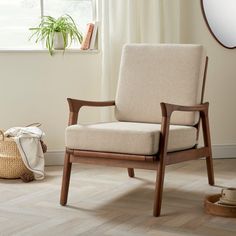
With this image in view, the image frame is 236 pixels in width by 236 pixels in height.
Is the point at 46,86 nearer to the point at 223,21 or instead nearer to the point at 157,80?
the point at 157,80

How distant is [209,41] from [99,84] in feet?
3.09

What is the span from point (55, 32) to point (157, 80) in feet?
3.93

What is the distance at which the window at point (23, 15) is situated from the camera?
466 cm

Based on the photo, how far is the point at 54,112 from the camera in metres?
4.59

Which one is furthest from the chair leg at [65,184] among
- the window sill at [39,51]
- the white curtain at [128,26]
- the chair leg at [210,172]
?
the window sill at [39,51]

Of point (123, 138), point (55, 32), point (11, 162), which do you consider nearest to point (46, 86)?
point (55, 32)

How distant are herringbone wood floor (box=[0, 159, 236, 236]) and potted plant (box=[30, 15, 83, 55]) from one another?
3.12 feet

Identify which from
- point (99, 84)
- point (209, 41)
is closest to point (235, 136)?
point (209, 41)

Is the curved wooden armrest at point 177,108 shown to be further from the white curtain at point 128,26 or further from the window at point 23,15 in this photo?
the window at point 23,15

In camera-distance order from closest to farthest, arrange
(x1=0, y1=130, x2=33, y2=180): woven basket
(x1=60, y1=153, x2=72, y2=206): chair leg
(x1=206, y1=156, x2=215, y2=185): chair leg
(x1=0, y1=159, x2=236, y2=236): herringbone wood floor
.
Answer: (x1=0, y1=159, x2=236, y2=236): herringbone wood floor < (x1=60, y1=153, x2=72, y2=206): chair leg < (x1=206, y1=156, x2=215, y2=185): chair leg < (x1=0, y1=130, x2=33, y2=180): woven basket

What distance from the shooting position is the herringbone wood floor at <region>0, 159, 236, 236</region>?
282cm

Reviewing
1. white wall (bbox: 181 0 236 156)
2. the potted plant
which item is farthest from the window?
white wall (bbox: 181 0 236 156)

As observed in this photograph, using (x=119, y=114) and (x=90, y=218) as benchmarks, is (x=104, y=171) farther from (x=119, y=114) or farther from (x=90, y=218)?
(x=90, y=218)

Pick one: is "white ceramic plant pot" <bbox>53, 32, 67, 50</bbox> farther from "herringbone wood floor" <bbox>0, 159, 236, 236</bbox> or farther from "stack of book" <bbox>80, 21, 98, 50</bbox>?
"herringbone wood floor" <bbox>0, 159, 236, 236</bbox>
